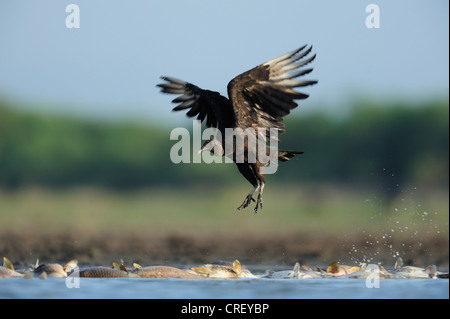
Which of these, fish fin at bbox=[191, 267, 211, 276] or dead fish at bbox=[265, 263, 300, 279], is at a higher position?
fish fin at bbox=[191, 267, 211, 276]

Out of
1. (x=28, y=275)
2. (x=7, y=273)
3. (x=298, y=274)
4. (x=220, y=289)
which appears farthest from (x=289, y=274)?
(x=7, y=273)

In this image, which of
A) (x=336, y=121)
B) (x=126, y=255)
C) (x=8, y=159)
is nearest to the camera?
(x=126, y=255)

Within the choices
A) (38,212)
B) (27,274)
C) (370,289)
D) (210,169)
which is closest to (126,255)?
(38,212)

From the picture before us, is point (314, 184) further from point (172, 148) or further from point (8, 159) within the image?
point (8, 159)

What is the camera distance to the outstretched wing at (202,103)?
505 inches

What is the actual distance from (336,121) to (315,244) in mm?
5652

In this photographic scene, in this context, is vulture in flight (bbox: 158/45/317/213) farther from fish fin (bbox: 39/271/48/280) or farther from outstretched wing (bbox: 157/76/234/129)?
fish fin (bbox: 39/271/48/280)

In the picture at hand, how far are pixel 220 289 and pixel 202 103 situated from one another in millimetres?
2927

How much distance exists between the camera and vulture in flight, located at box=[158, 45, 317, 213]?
12430 mm

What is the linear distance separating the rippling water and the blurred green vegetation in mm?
7124

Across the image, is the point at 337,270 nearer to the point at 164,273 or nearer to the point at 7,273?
the point at 164,273

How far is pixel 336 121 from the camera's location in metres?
23.0

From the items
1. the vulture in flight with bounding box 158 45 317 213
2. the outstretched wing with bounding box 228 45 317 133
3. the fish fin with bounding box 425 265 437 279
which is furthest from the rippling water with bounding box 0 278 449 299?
the outstretched wing with bounding box 228 45 317 133

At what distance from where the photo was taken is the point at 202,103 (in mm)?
13508
